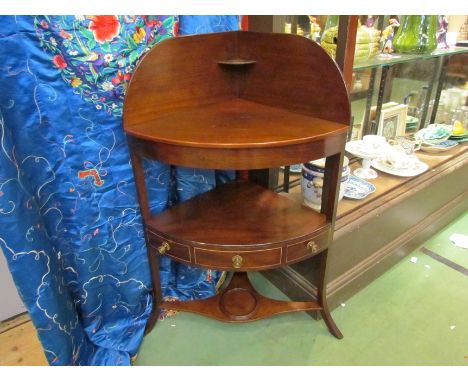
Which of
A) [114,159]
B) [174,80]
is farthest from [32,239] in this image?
[174,80]

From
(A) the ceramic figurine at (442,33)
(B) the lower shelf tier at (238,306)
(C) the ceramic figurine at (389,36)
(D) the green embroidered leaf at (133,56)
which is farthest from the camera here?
(A) the ceramic figurine at (442,33)

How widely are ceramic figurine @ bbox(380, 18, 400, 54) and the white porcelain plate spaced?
1.52 ft

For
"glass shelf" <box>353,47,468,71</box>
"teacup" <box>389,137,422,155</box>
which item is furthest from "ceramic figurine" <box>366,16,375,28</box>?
"teacup" <box>389,137,422,155</box>

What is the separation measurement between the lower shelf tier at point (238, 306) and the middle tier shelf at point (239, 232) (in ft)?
0.90

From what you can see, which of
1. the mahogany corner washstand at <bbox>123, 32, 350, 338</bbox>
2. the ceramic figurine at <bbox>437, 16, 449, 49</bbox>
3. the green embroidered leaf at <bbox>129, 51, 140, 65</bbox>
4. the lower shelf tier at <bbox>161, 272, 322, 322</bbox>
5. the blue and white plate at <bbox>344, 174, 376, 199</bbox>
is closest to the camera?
the mahogany corner washstand at <bbox>123, 32, 350, 338</bbox>

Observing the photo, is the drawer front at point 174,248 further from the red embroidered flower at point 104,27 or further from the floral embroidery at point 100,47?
the red embroidered flower at point 104,27

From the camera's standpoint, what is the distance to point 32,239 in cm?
76

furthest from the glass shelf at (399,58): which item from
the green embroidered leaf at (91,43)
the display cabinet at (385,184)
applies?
the green embroidered leaf at (91,43)

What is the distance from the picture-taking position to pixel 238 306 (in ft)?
3.75

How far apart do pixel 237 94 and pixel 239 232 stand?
45cm

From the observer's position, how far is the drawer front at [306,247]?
35.0 inches

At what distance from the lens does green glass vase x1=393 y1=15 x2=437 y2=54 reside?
135 cm

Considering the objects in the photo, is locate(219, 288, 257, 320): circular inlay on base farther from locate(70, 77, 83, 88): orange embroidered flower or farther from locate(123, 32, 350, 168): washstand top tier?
locate(70, 77, 83, 88): orange embroidered flower

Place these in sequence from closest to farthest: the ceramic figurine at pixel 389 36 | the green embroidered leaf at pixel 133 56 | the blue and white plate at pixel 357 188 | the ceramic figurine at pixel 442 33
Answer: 1. the green embroidered leaf at pixel 133 56
2. the blue and white plate at pixel 357 188
3. the ceramic figurine at pixel 389 36
4. the ceramic figurine at pixel 442 33
